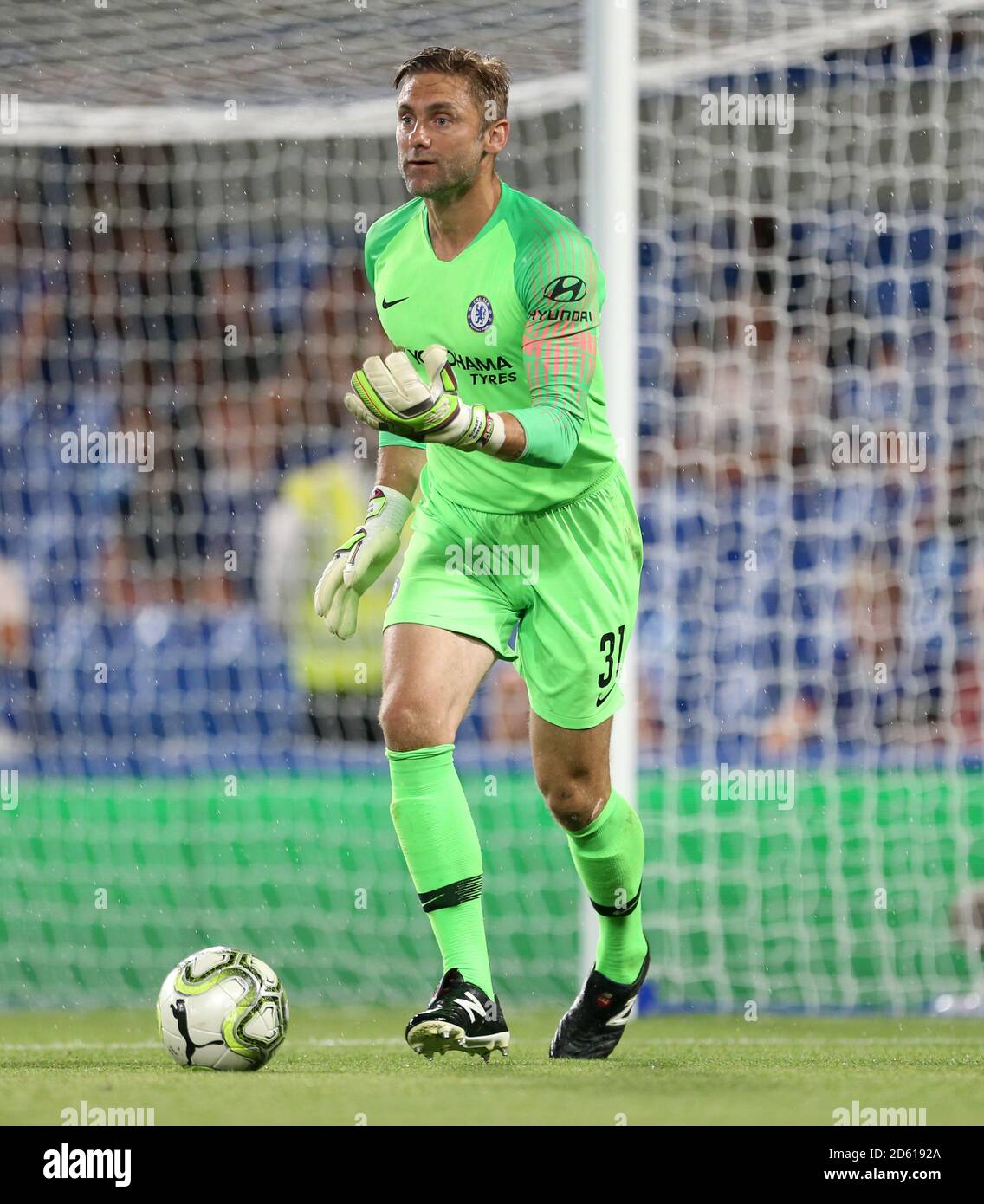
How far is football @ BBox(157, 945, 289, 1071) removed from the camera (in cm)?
486

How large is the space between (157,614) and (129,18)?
3047mm

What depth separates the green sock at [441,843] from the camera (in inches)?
190

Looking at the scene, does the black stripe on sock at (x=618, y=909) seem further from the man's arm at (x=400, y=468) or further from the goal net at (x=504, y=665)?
the goal net at (x=504, y=665)

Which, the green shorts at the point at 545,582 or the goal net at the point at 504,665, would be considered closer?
the green shorts at the point at 545,582

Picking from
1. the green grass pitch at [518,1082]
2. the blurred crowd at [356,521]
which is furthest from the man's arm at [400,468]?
the blurred crowd at [356,521]

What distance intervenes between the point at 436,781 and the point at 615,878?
0.77 metres

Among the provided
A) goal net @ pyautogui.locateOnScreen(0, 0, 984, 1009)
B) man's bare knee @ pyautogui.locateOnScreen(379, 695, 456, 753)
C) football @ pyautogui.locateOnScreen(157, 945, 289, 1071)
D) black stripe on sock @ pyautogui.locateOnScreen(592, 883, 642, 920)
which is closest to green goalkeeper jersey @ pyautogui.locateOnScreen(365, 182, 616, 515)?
man's bare knee @ pyautogui.locateOnScreen(379, 695, 456, 753)

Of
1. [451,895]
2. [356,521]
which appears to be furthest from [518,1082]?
[356,521]

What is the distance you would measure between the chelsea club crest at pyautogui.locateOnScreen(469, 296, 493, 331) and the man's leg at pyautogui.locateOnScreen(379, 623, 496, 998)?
0.80m

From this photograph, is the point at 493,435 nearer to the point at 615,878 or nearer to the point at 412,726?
the point at 412,726

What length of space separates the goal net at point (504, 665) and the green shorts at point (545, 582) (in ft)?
9.69

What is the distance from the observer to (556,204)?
10391 mm

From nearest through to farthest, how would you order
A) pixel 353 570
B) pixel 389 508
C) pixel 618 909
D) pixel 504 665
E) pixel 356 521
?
pixel 353 570
pixel 389 508
pixel 618 909
pixel 504 665
pixel 356 521

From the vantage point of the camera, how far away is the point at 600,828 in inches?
207
